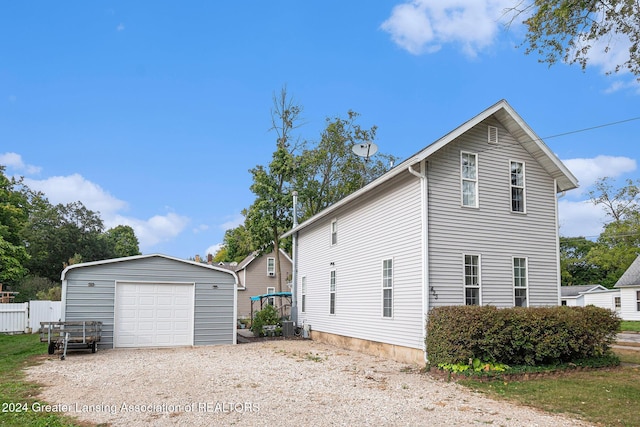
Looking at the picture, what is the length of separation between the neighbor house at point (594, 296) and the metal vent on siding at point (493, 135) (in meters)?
28.6

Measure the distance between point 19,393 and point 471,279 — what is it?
1000cm

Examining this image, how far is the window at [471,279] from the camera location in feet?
39.8

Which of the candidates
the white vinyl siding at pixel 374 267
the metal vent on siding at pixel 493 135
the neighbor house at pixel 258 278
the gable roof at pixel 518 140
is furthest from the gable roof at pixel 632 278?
the metal vent on siding at pixel 493 135

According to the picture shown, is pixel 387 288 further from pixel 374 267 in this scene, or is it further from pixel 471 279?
pixel 471 279

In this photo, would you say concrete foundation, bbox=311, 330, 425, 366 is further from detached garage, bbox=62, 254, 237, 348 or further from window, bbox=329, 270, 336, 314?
detached garage, bbox=62, 254, 237, 348

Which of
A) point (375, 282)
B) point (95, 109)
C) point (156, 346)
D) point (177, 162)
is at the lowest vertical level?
point (156, 346)

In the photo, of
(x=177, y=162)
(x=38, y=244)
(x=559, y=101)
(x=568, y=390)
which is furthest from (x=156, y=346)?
(x=38, y=244)

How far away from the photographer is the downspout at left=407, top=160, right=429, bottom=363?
11.4 metres

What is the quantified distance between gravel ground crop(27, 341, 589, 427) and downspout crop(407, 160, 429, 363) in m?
1.22

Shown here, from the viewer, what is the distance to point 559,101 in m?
14.1

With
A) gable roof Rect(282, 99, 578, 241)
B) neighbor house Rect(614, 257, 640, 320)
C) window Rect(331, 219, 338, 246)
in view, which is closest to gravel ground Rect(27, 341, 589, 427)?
gable roof Rect(282, 99, 578, 241)

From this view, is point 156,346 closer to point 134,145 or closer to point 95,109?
point 134,145

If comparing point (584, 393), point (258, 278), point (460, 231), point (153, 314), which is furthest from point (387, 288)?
A: point (258, 278)

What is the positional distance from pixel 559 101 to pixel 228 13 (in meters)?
10.7
